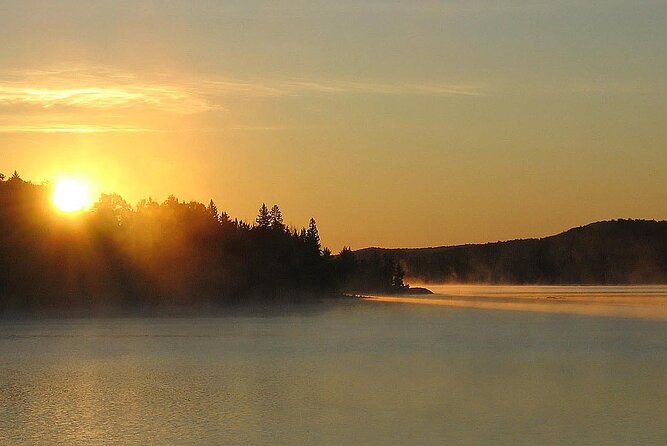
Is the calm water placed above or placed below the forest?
below

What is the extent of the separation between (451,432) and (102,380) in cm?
1696

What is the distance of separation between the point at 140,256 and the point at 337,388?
92164 millimetres

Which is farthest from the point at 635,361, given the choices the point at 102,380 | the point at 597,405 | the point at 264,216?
the point at 264,216

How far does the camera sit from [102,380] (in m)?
39.6

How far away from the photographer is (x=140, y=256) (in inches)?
4934

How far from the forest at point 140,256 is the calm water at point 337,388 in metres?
46.5

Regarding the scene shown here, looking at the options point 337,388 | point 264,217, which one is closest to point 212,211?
point 264,217

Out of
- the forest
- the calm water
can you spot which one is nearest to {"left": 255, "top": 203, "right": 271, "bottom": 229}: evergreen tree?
the forest

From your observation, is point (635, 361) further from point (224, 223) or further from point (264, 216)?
point (264, 216)

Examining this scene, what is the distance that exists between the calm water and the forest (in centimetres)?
4653

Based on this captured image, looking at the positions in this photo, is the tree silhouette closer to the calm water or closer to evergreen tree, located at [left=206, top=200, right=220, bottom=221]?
evergreen tree, located at [left=206, top=200, right=220, bottom=221]

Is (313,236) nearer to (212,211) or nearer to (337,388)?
(212,211)

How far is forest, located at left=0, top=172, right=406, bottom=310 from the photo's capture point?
10925 cm

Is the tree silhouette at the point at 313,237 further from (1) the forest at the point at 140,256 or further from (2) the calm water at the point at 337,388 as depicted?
(2) the calm water at the point at 337,388
